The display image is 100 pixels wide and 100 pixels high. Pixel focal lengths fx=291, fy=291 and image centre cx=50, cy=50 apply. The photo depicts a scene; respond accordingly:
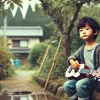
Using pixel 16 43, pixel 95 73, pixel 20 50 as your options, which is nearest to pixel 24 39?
pixel 16 43

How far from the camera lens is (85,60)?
173 inches

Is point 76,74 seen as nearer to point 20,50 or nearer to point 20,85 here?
point 20,85

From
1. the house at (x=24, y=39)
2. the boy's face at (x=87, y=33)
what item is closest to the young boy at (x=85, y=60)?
the boy's face at (x=87, y=33)

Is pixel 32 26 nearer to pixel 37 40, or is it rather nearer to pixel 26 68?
pixel 37 40

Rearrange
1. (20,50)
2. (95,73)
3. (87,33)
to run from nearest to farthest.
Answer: (95,73), (87,33), (20,50)

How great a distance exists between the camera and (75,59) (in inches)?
174

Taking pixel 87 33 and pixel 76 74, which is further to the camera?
pixel 87 33

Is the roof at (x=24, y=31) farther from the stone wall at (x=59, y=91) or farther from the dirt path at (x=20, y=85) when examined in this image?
the stone wall at (x=59, y=91)

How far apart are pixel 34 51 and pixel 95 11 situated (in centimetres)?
841

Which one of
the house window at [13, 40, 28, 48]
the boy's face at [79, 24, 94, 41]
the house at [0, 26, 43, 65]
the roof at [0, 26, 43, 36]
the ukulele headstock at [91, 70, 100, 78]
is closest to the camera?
the ukulele headstock at [91, 70, 100, 78]

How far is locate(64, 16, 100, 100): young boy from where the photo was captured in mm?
4109

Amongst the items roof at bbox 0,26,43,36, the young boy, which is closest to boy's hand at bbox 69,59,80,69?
the young boy

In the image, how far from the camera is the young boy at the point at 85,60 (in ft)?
13.5

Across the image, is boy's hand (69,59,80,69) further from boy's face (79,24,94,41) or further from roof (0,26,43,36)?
roof (0,26,43,36)
